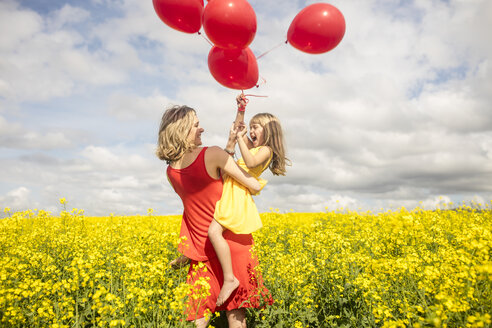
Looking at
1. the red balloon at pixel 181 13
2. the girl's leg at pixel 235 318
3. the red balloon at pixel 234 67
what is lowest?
the girl's leg at pixel 235 318

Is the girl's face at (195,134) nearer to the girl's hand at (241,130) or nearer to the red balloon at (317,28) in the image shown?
the girl's hand at (241,130)

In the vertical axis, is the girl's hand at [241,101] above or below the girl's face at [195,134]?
above

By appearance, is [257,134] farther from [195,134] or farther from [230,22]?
[230,22]

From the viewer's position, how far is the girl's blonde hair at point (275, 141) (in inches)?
122

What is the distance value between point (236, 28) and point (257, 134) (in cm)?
109

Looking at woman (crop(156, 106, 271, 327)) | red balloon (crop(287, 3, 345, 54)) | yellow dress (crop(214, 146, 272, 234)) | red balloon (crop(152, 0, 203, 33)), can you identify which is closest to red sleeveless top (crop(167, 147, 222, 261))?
woman (crop(156, 106, 271, 327))

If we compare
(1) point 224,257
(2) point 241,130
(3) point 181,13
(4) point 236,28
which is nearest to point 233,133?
(2) point 241,130

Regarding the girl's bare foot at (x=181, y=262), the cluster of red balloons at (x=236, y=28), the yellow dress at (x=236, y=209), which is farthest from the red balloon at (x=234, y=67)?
the girl's bare foot at (x=181, y=262)

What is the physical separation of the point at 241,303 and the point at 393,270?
53.4 inches

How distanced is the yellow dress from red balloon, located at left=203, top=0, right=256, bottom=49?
114 centimetres

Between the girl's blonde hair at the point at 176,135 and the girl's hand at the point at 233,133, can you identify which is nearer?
the girl's blonde hair at the point at 176,135

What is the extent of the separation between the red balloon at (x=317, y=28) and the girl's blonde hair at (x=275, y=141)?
78 centimetres

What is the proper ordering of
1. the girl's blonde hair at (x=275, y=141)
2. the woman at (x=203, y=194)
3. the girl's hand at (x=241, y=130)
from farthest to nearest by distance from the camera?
1. the girl's blonde hair at (x=275, y=141)
2. the girl's hand at (x=241, y=130)
3. the woman at (x=203, y=194)

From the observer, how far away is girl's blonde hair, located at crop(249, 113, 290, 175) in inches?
122
